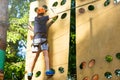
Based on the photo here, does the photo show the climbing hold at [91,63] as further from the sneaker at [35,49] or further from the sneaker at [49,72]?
the sneaker at [35,49]

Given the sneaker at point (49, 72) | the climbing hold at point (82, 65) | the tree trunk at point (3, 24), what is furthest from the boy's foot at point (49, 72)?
the tree trunk at point (3, 24)

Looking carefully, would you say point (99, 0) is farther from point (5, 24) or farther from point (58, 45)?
point (5, 24)

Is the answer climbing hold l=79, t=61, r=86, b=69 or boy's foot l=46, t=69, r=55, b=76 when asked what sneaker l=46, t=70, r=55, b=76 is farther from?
climbing hold l=79, t=61, r=86, b=69

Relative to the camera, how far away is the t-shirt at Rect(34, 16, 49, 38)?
6.31 metres

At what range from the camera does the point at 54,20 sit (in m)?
6.46

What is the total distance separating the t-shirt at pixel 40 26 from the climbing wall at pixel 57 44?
17 cm

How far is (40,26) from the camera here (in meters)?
6.37

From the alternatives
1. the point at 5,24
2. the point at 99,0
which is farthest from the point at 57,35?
the point at 5,24

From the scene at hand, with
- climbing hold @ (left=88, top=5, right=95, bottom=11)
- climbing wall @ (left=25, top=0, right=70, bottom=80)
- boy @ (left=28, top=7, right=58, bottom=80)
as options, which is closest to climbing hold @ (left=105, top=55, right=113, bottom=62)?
climbing wall @ (left=25, top=0, right=70, bottom=80)

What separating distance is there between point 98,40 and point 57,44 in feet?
3.39

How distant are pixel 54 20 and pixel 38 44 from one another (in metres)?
0.67

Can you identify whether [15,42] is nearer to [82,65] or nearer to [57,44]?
[57,44]

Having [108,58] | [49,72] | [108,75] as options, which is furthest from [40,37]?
[108,75]

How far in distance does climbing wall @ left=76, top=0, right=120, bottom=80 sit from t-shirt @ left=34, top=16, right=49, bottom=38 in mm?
825
